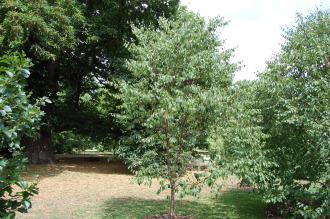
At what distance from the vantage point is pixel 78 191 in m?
11.1

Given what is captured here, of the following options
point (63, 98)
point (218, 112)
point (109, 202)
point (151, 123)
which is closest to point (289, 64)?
point (218, 112)

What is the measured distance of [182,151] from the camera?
8047 mm

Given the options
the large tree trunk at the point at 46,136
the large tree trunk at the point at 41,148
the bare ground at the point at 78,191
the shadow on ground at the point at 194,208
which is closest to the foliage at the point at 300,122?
the shadow on ground at the point at 194,208

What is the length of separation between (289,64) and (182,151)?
2.84 metres

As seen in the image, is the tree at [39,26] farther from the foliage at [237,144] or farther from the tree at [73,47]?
the foliage at [237,144]

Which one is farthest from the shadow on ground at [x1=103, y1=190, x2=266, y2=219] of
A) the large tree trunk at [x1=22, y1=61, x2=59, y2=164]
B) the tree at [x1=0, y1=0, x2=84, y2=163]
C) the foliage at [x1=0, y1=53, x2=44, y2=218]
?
the large tree trunk at [x1=22, y1=61, x2=59, y2=164]

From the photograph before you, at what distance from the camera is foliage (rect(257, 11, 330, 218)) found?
657 cm

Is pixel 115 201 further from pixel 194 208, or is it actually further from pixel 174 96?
pixel 174 96

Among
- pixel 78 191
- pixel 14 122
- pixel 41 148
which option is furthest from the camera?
pixel 41 148

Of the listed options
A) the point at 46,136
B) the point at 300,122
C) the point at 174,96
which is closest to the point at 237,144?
the point at 300,122

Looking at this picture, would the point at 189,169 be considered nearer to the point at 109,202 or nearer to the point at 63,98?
the point at 109,202

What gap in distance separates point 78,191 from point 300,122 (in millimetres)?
6987

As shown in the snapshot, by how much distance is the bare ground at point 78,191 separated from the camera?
27.4 feet

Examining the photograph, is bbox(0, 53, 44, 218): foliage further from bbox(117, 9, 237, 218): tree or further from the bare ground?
the bare ground
